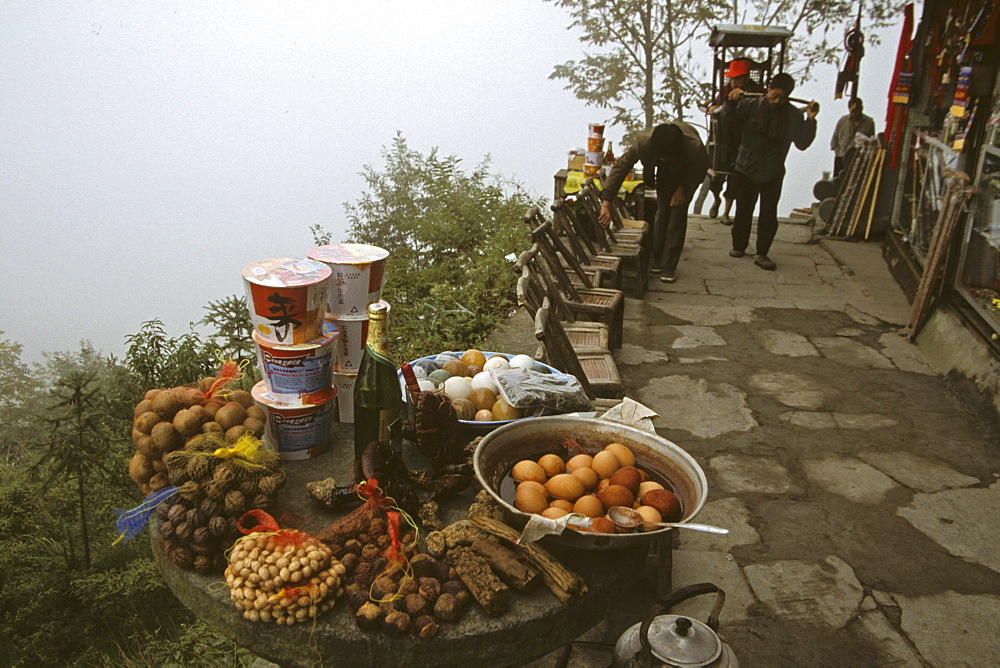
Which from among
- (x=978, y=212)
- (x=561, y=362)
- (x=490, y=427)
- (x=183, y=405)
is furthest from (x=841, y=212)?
(x=183, y=405)

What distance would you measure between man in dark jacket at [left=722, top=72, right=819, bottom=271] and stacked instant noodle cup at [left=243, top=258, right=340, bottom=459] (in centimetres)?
651

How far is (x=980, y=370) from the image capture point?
4953 millimetres

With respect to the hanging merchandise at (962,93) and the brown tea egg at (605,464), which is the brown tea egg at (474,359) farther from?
the hanging merchandise at (962,93)

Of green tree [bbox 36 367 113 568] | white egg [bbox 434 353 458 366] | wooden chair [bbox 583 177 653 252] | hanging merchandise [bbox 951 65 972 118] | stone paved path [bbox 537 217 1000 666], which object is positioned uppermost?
hanging merchandise [bbox 951 65 972 118]

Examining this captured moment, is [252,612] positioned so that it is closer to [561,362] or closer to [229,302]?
[561,362]

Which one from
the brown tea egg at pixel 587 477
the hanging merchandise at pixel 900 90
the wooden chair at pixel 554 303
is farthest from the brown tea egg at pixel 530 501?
the hanging merchandise at pixel 900 90

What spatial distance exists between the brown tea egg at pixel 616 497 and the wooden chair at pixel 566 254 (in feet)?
10.8

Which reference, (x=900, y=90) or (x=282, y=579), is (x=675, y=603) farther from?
(x=900, y=90)

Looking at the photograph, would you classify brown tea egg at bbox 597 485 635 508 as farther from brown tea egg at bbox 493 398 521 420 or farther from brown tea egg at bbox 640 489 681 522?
brown tea egg at bbox 493 398 521 420

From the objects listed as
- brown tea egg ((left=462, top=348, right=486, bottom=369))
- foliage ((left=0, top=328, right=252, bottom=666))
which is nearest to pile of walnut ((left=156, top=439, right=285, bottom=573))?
brown tea egg ((left=462, top=348, right=486, bottom=369))

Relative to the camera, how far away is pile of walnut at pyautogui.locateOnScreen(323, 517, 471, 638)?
150cm

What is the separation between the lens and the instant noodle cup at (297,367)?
1940 mm

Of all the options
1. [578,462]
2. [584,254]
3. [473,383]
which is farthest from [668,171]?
[578,462]

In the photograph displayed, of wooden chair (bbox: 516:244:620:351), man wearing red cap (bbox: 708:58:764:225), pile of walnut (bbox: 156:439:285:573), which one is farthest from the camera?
man wearing red cap (bbox: 708:58:764:225)
